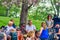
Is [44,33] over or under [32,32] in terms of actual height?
under

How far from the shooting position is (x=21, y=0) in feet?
58.4

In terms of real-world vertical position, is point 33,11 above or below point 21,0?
below

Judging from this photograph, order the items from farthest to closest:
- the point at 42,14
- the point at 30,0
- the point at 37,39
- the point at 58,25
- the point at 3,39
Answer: the point at 42,14
the point at 30,0
the point at 58,25
the point at 37,39
the point at 3,39

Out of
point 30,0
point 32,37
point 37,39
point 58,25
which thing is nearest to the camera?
point 32,37

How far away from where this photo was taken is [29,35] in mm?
10734

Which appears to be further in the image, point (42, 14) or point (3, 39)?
point (42, 14)

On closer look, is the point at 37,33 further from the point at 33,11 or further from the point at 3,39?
the point at 33,11

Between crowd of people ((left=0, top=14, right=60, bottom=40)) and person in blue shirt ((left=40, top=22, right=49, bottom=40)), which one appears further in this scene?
person in blue shirt ((left=40, top=22, right=49, bottom=40))

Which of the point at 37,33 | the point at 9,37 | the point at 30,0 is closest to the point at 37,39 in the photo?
the point at 37,33

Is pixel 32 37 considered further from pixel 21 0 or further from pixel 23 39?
pixel 21 0

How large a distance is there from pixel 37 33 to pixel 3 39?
223 cm

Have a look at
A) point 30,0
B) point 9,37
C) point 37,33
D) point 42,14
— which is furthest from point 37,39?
point 42,14

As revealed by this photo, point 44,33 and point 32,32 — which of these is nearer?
point 32,32

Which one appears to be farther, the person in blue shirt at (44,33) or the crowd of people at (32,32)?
the person in blue shirt at (44,33)
